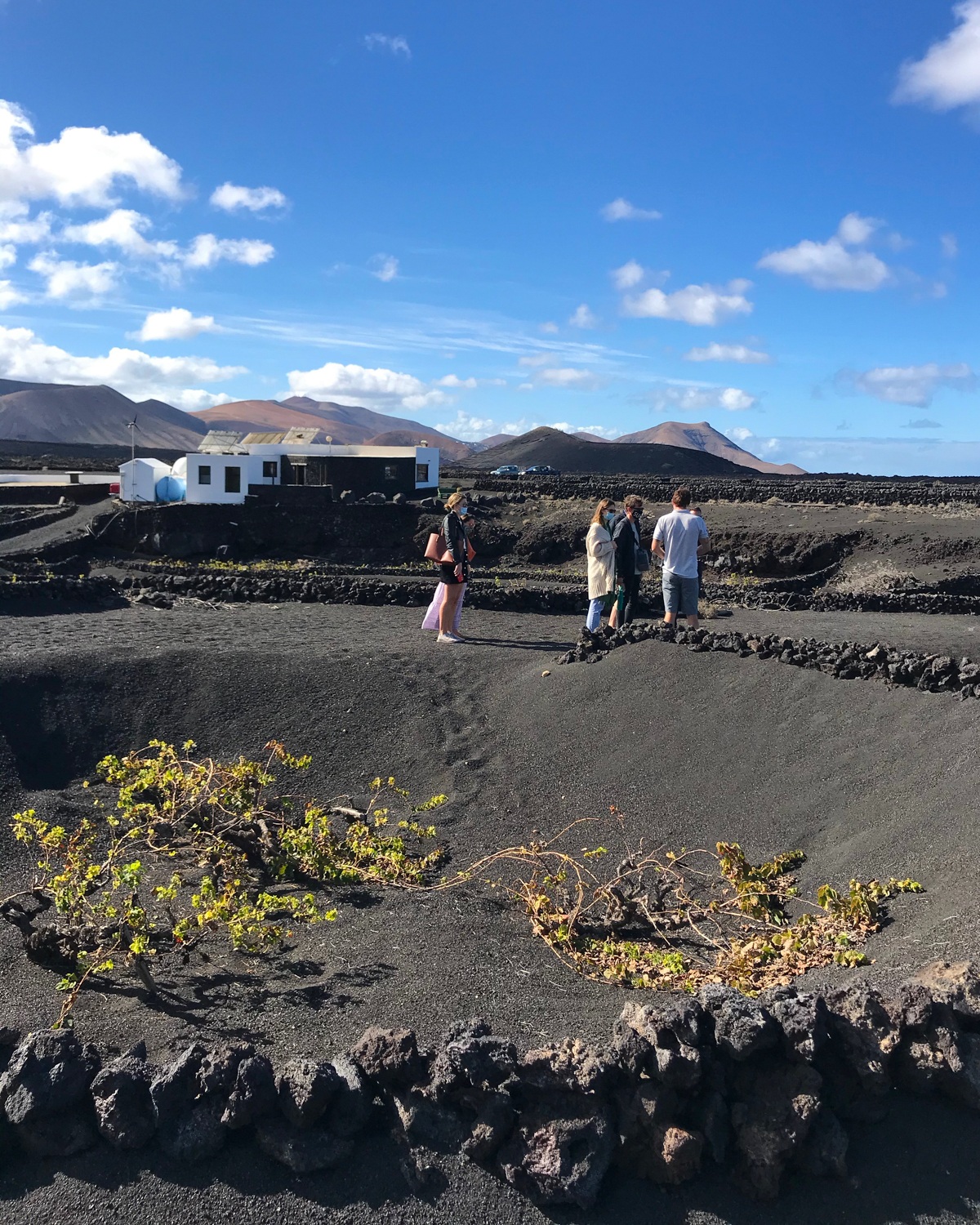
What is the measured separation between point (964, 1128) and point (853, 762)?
149 inches

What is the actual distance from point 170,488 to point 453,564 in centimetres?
2963

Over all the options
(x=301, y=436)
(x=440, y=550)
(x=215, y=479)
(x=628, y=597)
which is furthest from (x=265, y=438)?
(x=628, y=597)

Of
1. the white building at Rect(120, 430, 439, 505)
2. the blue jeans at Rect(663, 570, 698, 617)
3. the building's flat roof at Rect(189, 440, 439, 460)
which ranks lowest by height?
the blue jeans at Rect(663, 570, 698, 617)

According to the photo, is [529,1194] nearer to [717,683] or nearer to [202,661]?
[717,683]

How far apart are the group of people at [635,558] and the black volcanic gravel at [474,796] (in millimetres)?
1078

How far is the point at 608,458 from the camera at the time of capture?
87.1 meters

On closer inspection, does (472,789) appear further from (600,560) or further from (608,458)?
(608,458)

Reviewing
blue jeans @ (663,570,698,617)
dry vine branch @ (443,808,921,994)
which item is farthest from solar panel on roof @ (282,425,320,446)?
dry vine branch @ (443,808,921,994)

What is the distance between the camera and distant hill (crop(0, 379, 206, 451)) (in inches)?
6063

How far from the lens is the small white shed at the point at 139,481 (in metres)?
36.9

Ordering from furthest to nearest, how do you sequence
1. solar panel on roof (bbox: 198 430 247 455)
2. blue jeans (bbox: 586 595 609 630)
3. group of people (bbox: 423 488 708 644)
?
solar panel on roof (bbox: 198 430 247 455) → blue jeans (bbox: 586 595 609 630) → group of people (bbox: 423 488 708 644)

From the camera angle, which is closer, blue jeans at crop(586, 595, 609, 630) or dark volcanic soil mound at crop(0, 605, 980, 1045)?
dark volcanic soil mound at crop(0, 605, 980, 1045)

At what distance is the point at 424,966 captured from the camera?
4.61 metres

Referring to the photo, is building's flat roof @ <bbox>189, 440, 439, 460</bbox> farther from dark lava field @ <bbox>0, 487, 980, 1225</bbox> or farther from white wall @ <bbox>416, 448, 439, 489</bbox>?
dark lava field @ <bbox>0, 487, 980, 1225</bbox>
